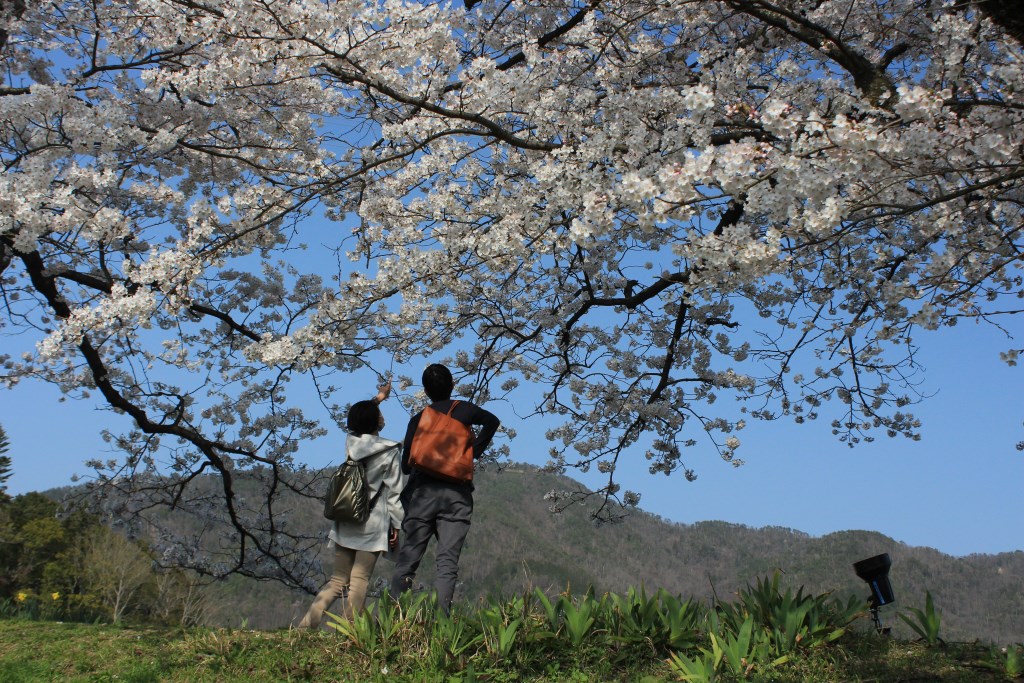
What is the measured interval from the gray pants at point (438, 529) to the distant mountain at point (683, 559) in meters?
21.6

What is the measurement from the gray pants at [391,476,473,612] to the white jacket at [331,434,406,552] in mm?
286

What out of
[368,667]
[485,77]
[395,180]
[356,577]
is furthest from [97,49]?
[368,667]

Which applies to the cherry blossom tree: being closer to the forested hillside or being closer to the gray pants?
the gray pants

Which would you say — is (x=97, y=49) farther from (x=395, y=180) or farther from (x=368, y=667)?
(x=368, y=667)

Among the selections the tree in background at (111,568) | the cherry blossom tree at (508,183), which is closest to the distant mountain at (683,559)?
the tree in background at (111,568)

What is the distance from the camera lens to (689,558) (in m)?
66.4

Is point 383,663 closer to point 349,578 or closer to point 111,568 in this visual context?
point 349,578

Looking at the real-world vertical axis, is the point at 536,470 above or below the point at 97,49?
below

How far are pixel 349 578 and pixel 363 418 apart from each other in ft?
3.80

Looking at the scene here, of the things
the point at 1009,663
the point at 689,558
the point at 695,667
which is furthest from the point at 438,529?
the point at 689,558

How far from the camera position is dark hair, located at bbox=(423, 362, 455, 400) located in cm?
A: 525

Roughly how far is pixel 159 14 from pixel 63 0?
98.3 inches

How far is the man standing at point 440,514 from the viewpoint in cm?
492

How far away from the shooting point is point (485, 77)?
6109 mm
